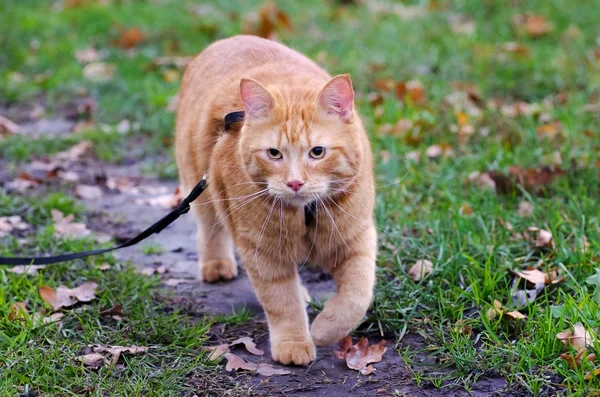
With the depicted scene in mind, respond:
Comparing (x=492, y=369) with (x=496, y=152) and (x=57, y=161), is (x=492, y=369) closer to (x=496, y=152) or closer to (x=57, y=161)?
(x=496, y=152)

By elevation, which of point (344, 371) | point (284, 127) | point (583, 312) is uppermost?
point (284, 127)

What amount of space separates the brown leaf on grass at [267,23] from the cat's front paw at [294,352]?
4744 mm

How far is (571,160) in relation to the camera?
4641mm

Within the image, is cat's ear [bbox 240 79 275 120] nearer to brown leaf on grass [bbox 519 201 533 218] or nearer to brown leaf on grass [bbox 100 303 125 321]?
brown leaf on grass [bbox 100 303 125 321]

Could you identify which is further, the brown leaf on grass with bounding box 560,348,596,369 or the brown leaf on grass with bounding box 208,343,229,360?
the brown leaf on grass with bounding box 208,343,229,360

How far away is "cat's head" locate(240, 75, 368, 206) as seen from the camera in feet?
9.78

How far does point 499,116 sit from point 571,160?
0.91 metres

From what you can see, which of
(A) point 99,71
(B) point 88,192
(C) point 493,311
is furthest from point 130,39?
(C) point 493,311

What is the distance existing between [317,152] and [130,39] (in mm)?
5457

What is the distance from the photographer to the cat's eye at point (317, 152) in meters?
3.01

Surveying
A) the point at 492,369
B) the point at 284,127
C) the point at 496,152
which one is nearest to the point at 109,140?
the point at 496,152

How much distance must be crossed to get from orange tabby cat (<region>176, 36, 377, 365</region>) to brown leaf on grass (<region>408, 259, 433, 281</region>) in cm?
41

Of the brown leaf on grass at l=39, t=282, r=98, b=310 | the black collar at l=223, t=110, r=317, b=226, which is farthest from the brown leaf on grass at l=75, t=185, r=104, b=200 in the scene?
the black collar at l=223, t=110, r=317, b=226

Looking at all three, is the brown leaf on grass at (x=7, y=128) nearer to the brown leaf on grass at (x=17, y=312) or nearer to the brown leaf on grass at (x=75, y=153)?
the brown leaf on grass at (x=75, y=153)
